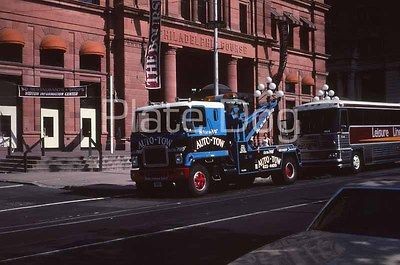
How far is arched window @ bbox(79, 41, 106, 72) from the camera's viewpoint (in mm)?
29703

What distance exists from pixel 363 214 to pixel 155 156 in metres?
12.2

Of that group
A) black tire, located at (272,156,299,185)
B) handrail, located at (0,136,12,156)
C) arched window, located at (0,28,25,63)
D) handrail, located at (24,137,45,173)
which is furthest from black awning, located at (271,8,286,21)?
black tire, located at (272,156,299,185)

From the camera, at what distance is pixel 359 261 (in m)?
3.97

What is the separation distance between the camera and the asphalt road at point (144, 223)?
8.23m

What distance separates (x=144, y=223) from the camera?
1133cm

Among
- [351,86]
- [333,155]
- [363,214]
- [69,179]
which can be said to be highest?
[351,86]

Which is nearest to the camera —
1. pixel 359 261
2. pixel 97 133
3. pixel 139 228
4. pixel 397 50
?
pixel 359 261

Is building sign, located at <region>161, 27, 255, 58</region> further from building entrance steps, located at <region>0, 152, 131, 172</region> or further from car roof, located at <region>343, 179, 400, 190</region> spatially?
car roof, located at <region>343, 179, 400, 190</region>

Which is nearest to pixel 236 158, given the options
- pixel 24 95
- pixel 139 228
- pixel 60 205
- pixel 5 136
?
pixel 60 205

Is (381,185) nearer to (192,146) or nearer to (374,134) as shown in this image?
(192,146)

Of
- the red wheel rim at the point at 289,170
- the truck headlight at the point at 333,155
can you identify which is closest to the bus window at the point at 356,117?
the truck headlight at the point at 333,155

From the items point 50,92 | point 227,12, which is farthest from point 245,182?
point 227,12

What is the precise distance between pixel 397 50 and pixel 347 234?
6695 centimetres

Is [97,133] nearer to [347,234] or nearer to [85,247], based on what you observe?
[85,247]
